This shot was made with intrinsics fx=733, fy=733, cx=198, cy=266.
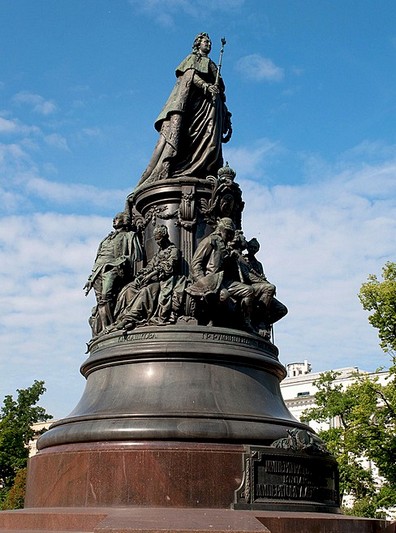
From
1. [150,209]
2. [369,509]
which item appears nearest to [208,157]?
[150,209]

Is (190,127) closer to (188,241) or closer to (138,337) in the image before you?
(188,241)

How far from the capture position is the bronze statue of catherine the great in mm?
12797

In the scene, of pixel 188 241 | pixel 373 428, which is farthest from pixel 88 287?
pixel 373 428

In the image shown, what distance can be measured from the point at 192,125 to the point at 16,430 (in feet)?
114

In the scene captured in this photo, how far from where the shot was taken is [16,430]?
44.0m

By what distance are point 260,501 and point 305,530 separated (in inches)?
28.0

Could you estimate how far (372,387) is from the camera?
26.6m

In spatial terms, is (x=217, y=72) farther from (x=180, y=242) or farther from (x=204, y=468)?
(x=204, y=468)

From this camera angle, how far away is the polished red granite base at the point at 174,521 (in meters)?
7.36

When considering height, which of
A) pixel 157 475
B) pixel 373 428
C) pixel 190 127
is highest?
pixel 190 127

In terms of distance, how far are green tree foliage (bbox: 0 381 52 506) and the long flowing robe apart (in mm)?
32845

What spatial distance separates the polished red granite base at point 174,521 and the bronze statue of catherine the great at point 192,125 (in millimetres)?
6033

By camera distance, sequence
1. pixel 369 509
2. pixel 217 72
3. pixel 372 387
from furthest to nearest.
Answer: pixel 369 509
pixel 372 387
pixel 217 72

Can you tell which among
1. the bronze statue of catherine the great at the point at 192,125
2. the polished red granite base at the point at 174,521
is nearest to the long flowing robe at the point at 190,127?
the bronze statue of catherine the great at the point at 192,125
